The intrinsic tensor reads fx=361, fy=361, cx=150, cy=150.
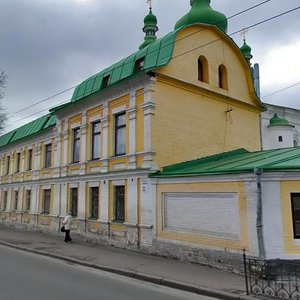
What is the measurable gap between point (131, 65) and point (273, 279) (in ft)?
34.7

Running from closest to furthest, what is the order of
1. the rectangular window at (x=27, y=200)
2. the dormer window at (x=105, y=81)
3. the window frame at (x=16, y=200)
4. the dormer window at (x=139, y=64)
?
the dormer window at (x=139, y=64) < the dormer window at (x=105, y=81) < the rectangular window at (x=27, y=200) < the window frame at (x=16, y=200)

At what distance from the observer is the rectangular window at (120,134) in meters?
15.4

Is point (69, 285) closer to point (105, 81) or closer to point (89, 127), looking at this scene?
point (89, 127)

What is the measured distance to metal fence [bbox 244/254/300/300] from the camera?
737 cm

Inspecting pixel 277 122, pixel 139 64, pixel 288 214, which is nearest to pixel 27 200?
pixel 139 64

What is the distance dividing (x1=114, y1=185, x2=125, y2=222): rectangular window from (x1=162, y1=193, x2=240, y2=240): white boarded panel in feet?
8.82

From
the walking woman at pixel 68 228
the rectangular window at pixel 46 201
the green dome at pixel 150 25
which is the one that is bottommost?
the walking woman at pixel 68 228

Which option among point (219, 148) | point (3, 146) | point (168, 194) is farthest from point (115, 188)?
point (3, 146)

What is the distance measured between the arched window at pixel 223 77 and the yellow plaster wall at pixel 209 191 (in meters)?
6.50

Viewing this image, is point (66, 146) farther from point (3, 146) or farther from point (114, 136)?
point (3, 146)

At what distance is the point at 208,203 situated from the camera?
11.2 m

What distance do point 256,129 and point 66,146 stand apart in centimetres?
996

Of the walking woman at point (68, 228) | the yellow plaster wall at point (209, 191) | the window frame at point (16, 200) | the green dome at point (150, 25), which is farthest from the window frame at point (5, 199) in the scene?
the yellow plaster wall at point (209, 191)

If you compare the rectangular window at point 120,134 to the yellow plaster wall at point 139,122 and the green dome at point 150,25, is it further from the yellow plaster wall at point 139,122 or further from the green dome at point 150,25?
the green dome at point 150,25
